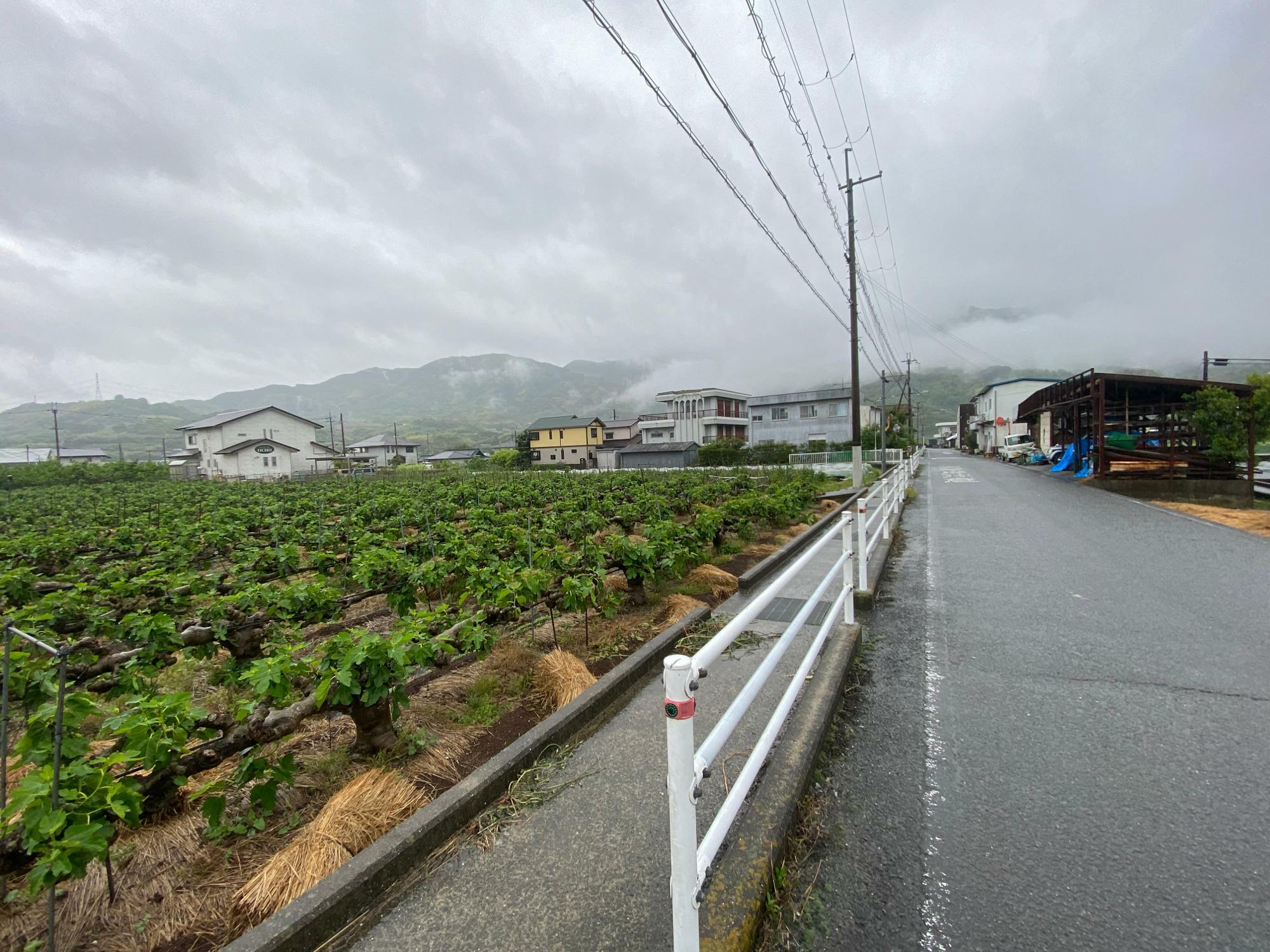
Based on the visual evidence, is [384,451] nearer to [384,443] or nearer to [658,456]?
[384,443]

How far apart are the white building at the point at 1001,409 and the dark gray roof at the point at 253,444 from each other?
66.3 meters

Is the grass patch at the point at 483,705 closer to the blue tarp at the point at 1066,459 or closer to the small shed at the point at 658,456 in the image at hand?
the blue tarp at the point at 1066,459

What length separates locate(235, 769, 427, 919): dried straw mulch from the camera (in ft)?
6.73

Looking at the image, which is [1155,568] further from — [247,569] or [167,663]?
[247,569]

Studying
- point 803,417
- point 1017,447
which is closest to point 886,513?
point 1017,447

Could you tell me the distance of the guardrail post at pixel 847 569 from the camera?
14.1ft

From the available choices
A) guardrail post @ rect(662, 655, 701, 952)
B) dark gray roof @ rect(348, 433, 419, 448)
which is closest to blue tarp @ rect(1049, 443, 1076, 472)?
guardrail post @ rect(662, 655, 701, 952)

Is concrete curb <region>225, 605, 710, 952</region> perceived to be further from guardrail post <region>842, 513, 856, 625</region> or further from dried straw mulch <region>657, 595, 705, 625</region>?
guardrail post <region>842, 513, 856, 625</region>

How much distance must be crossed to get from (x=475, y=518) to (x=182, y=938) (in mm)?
7854

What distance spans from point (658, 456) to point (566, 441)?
47.8 ft

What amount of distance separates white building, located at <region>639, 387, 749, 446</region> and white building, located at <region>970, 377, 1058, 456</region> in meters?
23.9

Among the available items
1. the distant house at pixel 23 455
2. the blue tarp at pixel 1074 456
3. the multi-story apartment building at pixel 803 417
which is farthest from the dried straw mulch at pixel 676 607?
the distant house at pixel 23 455

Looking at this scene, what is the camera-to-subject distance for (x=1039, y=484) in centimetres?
1870

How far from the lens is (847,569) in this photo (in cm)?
445
